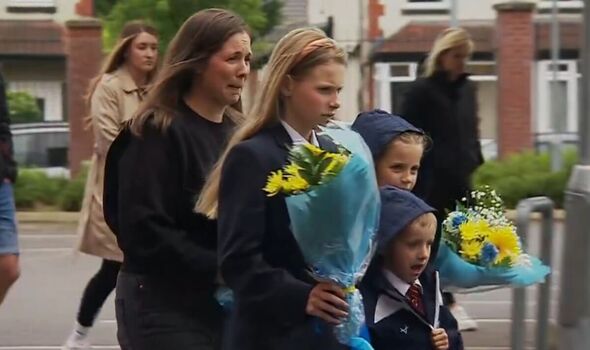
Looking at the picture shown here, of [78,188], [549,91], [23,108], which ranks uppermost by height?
[549,91]

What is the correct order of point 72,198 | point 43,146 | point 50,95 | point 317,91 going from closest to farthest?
point 317,91, point 72,198, point 43,146, point 50,95

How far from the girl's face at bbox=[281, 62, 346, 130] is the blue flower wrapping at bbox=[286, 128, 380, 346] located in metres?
0.23

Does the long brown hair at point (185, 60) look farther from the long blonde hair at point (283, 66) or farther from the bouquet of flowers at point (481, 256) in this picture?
the bouquet of flowers at point (481, 256)

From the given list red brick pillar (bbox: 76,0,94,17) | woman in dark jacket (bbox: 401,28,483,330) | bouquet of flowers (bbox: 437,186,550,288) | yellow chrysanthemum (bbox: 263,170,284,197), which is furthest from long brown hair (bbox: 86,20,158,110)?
red brick pillar (bbox: 76,0,94,17)

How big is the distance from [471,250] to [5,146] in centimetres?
294

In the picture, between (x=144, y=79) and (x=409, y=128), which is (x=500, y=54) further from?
(x=409, y=128)

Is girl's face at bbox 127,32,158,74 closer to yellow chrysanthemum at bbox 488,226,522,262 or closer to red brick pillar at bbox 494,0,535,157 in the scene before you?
yellow chrysanthemum at bbox 488,226,522,262

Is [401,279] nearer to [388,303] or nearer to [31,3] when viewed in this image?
[388,303]

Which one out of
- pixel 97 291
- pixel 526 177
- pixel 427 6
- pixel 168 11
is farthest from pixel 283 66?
pixel 427 6

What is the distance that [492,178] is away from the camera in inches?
880

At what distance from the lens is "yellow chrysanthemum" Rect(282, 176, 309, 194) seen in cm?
355

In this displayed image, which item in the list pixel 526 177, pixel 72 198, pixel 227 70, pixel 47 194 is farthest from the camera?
pixel 526 177

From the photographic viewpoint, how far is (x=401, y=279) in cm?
409

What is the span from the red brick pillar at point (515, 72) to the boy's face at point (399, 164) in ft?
80.2
